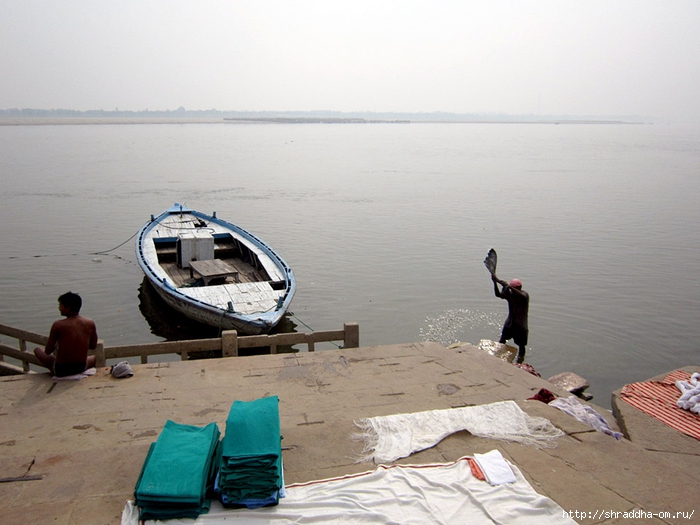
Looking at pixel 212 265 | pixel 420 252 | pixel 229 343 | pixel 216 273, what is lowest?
pixel 229 343

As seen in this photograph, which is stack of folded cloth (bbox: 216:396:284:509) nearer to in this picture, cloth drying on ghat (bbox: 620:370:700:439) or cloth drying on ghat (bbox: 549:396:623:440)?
cloth drying on ghat (bbox: 549:396:623:440)

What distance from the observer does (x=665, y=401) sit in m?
8.48

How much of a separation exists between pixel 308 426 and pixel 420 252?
15153 millimetres

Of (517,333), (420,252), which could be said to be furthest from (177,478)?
(420,252)

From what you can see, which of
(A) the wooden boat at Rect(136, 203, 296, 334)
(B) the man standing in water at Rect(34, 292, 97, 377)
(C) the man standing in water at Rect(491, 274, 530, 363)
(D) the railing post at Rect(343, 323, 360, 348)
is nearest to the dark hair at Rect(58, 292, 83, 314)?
(B) the man standing in water at Rect(34, 292, 97, 377)

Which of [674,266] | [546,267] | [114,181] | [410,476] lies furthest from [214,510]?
[114,181]

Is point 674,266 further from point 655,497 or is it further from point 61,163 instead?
point 61,163

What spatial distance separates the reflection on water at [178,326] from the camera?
43.3ft

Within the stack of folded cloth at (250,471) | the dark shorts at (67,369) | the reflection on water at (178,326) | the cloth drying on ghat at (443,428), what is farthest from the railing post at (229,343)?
the reflection on water at (178,326)

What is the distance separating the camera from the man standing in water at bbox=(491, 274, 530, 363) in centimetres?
1055

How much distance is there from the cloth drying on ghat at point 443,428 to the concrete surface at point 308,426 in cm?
12

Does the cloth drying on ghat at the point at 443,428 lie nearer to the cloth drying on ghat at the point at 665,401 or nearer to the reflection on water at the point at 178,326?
the cloth drying on ghat at the point at 665,401

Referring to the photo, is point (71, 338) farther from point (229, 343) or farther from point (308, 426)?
point (308, 426)

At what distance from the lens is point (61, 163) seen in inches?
2020
